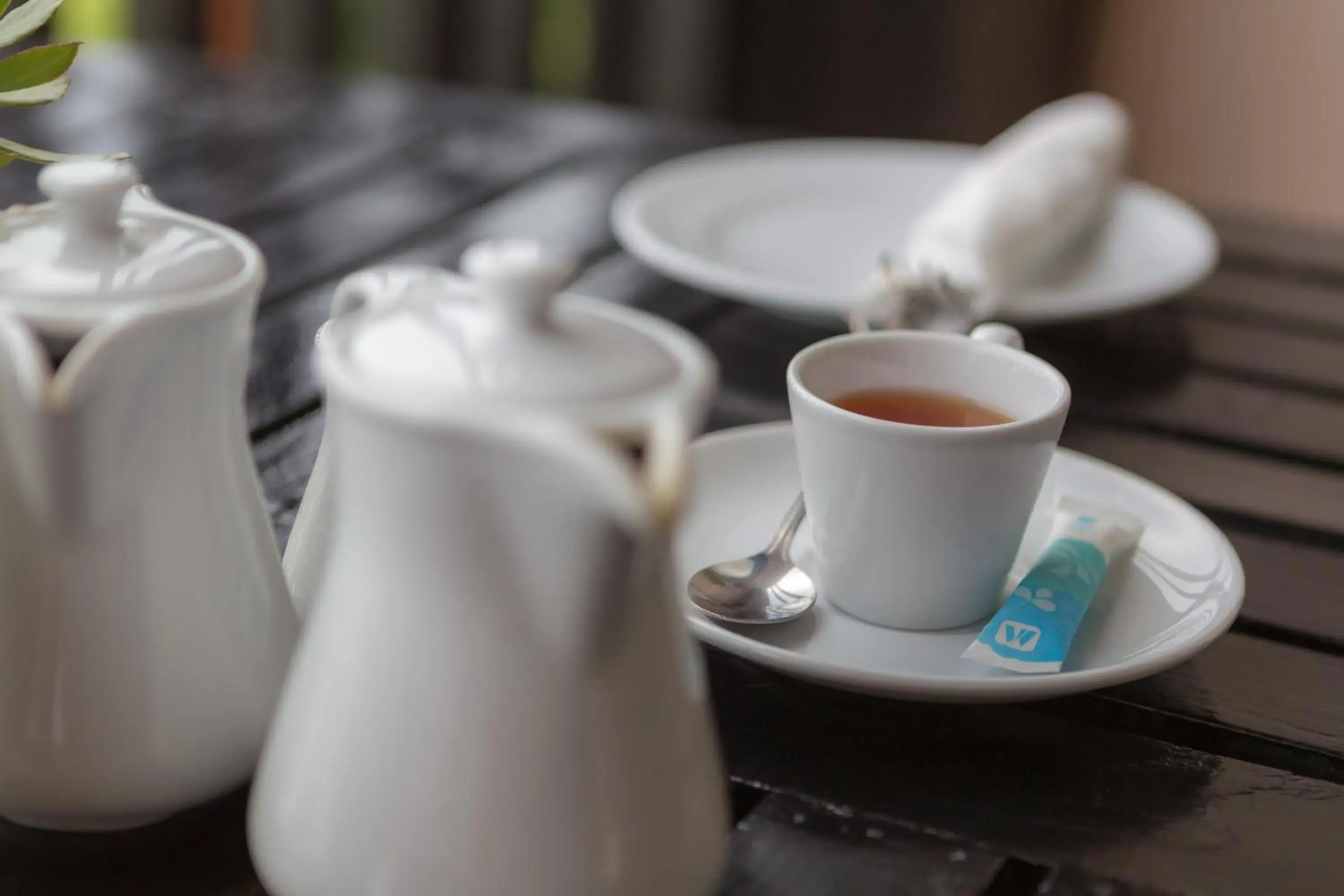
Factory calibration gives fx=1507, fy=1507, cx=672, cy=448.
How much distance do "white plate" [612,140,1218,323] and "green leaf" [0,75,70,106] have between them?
0.48 meters

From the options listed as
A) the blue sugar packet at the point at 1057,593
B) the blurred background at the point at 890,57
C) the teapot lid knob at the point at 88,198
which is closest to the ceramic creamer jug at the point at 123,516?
the teapot lid knob at the point at 88,198

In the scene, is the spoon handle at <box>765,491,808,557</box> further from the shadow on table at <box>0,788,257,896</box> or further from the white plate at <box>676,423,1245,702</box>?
the shadow on table at <box>0,788,257,896</box>

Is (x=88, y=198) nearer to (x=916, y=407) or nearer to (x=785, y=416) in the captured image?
(x=916, y=407)

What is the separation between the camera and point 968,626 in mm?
545

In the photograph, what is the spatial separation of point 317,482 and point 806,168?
77 cm

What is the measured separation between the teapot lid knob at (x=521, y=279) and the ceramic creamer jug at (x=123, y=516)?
0.25ft

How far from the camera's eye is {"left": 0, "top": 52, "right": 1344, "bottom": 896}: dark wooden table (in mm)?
415

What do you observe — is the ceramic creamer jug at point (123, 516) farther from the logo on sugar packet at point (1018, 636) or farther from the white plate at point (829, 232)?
the white plate at point (829, 232)

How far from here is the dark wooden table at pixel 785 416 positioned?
415mm

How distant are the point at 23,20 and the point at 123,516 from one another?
14 centimetres

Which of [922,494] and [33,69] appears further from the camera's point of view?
[922,494]

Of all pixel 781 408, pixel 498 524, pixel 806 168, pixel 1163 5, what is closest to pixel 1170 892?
pixel 498 524

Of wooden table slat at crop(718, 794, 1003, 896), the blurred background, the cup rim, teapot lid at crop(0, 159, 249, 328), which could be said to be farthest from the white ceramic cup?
the blurred background

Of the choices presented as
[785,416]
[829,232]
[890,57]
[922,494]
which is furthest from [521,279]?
[890,57]
